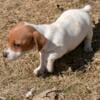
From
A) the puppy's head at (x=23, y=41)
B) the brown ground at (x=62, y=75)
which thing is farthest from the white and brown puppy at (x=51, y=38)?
the brown ground at (x=62, y=75)

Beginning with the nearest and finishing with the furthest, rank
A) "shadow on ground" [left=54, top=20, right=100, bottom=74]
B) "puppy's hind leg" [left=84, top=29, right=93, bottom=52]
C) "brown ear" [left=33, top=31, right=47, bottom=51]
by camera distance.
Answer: "brown ear" [left=33, top=31, right=47, bottom=51], "shadow on ground" [left=54, top=20, right=100, bottom=74], "puppy's hind leg" [left=84, top=29, right=93, bottom=52]

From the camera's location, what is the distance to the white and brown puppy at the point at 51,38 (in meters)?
4.15

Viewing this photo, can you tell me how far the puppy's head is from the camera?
4137mm

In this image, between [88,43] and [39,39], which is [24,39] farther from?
[88,43]

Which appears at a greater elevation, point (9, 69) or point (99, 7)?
point (99, 7)

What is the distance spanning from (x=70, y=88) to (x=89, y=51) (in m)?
0.68

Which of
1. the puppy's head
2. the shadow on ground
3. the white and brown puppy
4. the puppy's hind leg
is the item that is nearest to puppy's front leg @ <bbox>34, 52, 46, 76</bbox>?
the white and brown puppy

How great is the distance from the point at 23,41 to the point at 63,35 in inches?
18.3

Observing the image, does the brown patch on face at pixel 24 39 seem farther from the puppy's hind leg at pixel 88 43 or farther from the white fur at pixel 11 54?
the puppy's hind leg at pixel 88 43

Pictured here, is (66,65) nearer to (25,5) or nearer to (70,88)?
(70,88)

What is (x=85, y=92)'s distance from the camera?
417 cm

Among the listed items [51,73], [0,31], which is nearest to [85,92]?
[51,73]

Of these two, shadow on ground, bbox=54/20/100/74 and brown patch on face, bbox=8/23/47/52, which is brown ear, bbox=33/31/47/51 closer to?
brown patch on face, bbox=8/23/47/52

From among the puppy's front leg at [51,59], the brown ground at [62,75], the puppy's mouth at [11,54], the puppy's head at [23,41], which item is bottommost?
the brown ground at [62,75]
